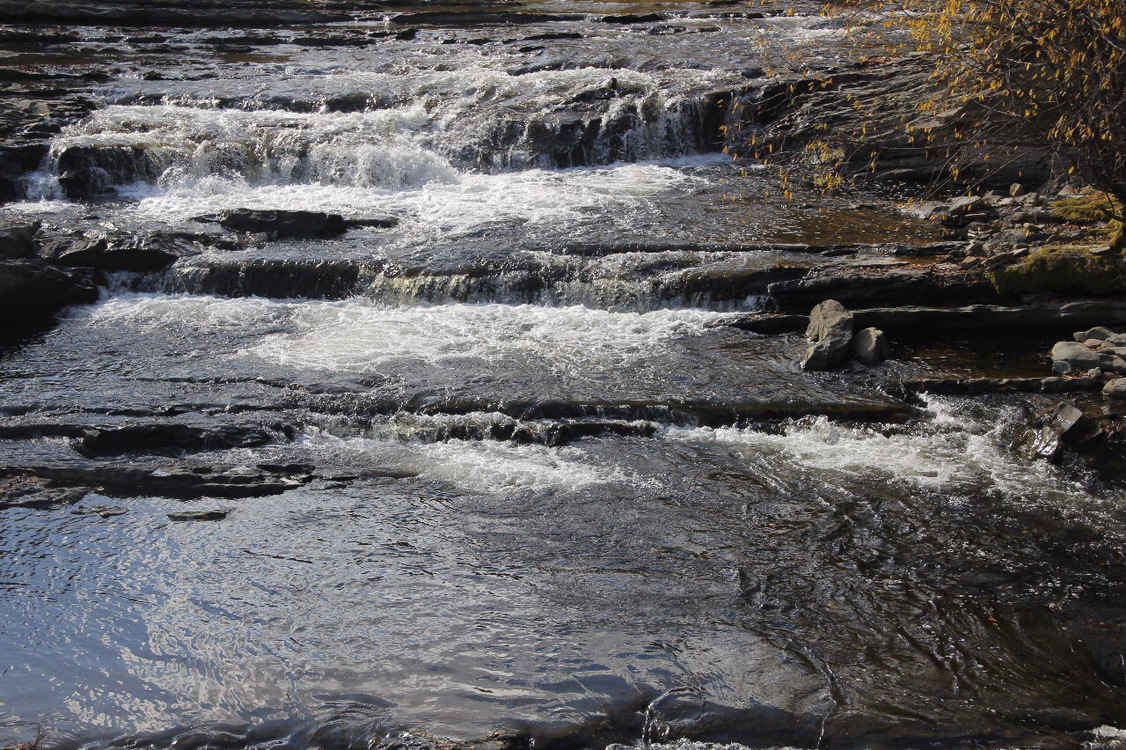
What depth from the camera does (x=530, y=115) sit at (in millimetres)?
18156

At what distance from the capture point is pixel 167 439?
9375mm

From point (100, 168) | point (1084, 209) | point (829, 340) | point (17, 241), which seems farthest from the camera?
point (100, 168)

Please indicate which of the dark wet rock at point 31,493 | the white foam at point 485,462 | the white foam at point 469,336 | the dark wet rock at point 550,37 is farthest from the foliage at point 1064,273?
the dark wet rock at point 550,37

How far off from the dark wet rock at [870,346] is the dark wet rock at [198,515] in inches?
254

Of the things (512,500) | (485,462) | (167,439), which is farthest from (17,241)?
(512,500)

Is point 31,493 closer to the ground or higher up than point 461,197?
closer to the ground

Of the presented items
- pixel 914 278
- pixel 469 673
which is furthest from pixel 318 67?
pixel 469 673

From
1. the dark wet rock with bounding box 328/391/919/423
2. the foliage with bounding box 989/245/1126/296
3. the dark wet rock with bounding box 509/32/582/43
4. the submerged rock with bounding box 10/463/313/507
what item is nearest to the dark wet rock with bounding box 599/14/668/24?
the dark wet rock with bounding box 509/32/582/43

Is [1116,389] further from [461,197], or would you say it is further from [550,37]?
[550,37]

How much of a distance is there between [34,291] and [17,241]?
1.18m

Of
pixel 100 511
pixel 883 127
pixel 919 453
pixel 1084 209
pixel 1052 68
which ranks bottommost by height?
pixel 100 511

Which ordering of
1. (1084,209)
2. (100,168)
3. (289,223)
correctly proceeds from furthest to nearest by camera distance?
(100,168), (289,223), (1084,209)

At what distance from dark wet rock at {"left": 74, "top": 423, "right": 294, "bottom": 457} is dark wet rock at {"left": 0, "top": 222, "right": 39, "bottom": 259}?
17.1ft

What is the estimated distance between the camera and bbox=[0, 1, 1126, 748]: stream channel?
5.88 meters
